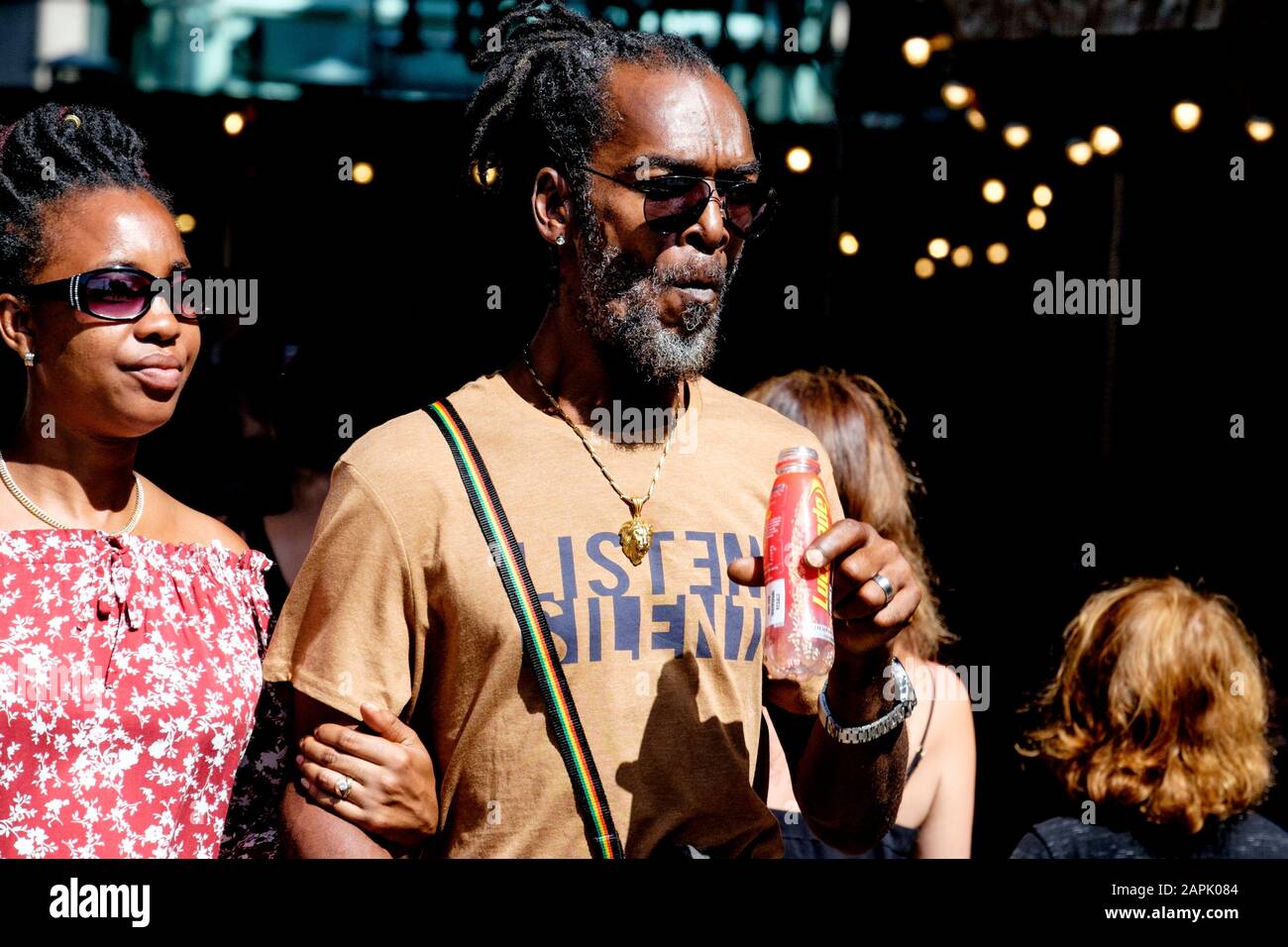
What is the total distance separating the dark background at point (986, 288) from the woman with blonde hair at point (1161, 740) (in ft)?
4.40

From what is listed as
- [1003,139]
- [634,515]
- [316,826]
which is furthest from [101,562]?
[1003,139]

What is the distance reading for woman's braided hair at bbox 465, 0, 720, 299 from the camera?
9.53 ft

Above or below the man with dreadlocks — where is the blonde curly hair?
below

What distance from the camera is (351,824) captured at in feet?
8.44

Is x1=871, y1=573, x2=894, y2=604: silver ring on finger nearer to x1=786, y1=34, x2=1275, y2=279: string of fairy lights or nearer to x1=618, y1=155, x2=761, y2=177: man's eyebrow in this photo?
x1=618, y1=155, x2=761, y2=177: man's eyebrow

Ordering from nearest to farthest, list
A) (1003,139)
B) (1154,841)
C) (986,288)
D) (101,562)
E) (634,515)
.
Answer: (634,515), (101,562), (1154,841), (1003,139), (986,288)

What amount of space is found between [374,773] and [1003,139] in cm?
457

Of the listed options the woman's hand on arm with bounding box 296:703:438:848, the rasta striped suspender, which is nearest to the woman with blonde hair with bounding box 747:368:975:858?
the rasta striped suspender

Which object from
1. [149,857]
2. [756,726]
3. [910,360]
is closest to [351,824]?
[149,857]

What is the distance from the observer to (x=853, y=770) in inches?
105

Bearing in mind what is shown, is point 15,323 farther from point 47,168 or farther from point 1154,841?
point 1154,841

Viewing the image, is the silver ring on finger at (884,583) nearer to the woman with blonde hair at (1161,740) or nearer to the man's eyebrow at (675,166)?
the man's eyebrow at (675,166)

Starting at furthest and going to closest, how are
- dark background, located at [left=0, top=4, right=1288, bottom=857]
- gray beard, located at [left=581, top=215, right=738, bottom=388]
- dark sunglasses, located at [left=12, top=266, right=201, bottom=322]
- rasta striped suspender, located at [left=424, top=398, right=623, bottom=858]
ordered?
dark background, located at [left=0, top=4, right=1288, bottom=857], dark sunglasses, located at [left=12, top=266, right=201, bottom=322], gray beard, located at [left=581, top=215, right=738, bottom=388], rasta striped suspender, located at [left=424, top=398, right=623, bottom=858]

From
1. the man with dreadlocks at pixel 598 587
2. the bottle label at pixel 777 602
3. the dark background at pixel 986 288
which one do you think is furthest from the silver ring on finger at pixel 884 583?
the dark background at pixel 986 288
